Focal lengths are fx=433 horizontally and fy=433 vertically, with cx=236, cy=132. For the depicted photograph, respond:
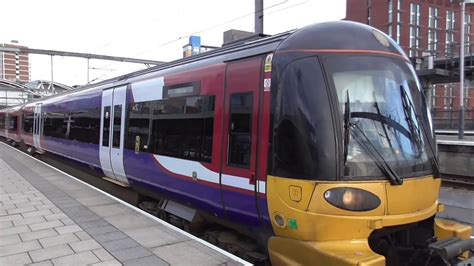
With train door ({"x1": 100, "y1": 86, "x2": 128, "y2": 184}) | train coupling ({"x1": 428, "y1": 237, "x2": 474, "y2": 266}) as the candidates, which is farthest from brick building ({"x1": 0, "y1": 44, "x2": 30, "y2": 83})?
train coupling ({"x1": 428, "y1": 237, "x2": 474, "y2": 266})

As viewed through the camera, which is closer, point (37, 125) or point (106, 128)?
point (106, 128)

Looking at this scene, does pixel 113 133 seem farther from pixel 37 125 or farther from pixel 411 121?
pixel 37 125

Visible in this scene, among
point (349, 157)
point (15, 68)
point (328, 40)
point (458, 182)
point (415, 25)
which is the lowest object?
point (458, 182)

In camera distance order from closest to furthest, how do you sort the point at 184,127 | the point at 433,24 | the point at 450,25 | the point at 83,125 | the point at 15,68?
1. the point at 184,127
2. the point at 83,125
3. the point at 433,24
4. the point at 15,68
5. the point at 450,25

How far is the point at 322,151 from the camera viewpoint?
420 cm

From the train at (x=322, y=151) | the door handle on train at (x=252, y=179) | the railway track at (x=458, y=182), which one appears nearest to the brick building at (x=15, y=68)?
the railway track at (x=458, y=182)

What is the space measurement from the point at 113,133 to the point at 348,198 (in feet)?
20.1

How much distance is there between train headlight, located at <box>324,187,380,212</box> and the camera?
4141mm

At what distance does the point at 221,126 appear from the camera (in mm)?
5414

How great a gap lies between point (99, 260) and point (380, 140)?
324 cm

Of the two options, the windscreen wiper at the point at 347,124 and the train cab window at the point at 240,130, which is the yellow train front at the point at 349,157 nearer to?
the windscreen wiper at the point at 347,124

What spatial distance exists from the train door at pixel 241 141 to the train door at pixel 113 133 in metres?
3.87

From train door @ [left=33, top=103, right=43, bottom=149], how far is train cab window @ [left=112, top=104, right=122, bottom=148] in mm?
10988

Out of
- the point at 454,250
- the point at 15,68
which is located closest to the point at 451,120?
the point at 454,250
